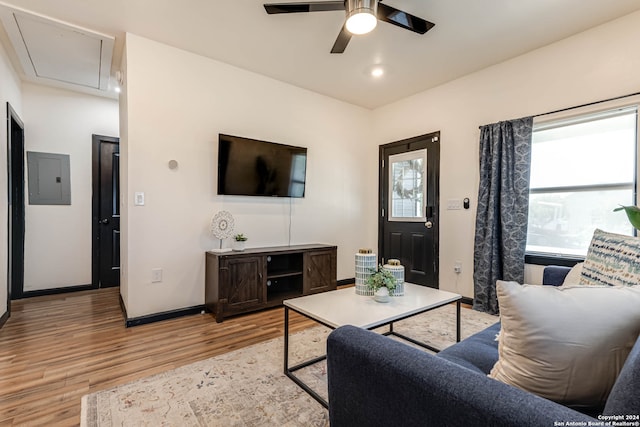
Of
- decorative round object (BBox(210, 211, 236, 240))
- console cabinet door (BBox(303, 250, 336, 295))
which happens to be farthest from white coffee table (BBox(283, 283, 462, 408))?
decorative round object (BBox(210, 211, 236, 240))

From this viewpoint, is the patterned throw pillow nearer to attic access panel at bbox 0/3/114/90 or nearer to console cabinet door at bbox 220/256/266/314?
console cabinet door at bbox 220/256/266/314

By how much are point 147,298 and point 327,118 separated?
10.4ft

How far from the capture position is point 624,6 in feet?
8.15

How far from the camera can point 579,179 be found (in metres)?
2.95

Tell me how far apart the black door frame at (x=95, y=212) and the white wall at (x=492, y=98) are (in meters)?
4.10

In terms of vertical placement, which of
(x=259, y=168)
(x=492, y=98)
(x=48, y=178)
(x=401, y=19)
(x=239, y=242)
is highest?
(x=401, y=19)

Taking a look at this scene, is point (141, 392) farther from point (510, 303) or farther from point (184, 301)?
point (510, 303)

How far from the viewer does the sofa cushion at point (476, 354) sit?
1.31m

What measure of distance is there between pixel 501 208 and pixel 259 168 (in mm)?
2690

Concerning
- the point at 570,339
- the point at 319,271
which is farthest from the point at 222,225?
the point at 570,339

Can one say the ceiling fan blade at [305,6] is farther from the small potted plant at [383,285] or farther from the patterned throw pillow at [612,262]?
the patterned throw pillow at [612,262]

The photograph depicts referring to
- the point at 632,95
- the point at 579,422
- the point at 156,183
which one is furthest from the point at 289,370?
the point at 632,95

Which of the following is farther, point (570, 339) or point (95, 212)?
point (95, 212)

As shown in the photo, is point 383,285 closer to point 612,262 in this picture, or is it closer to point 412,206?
point 612,262
